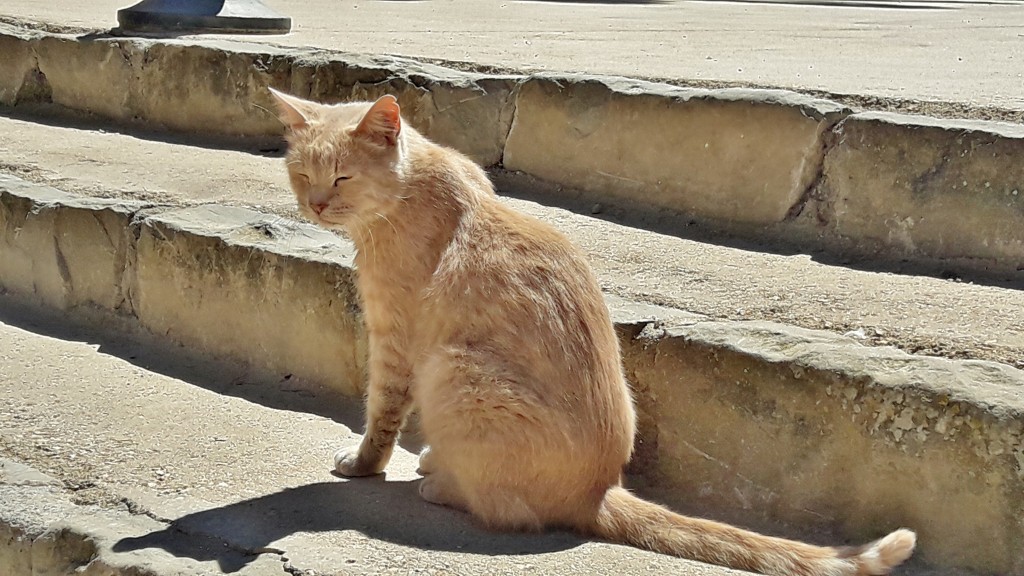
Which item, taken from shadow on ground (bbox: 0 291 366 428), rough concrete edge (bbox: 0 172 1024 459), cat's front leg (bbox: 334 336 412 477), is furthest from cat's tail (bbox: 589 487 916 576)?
shadow on ground (bbox: 0 291 366 428)

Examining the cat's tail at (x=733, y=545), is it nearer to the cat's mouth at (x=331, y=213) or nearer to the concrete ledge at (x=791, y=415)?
the concrete ledge at (x=791, y=415)

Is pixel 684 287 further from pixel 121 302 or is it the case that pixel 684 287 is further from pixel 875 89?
pixel 121 302

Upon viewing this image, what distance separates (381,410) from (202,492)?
53 centimetres

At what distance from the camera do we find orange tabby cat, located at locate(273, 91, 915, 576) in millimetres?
2631

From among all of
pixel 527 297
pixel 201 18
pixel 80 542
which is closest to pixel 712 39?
pixel 201 18

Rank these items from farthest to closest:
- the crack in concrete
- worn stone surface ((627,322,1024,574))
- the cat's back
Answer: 1. the crack in concrete
2. the cat's back
3. worn stone surface ((627,322,1024,574))

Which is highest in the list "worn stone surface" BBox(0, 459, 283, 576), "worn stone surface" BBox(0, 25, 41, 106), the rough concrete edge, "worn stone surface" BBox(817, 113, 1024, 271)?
"worn stone surface" BBox(817, 113, 1024, 271)

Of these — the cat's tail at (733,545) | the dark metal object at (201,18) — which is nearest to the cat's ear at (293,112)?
the cat's tail at (733,545)

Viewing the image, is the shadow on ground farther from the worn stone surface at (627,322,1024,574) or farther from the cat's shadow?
the worn stone surface at (627,322,1024,574)

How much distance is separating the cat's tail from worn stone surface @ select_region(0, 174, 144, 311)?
2374 mm

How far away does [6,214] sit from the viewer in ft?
14.4

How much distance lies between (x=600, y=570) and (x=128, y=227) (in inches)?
97.2

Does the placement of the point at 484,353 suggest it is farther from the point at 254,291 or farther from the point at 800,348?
the point at 254,291

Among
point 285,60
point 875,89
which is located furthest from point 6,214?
point 875,89
